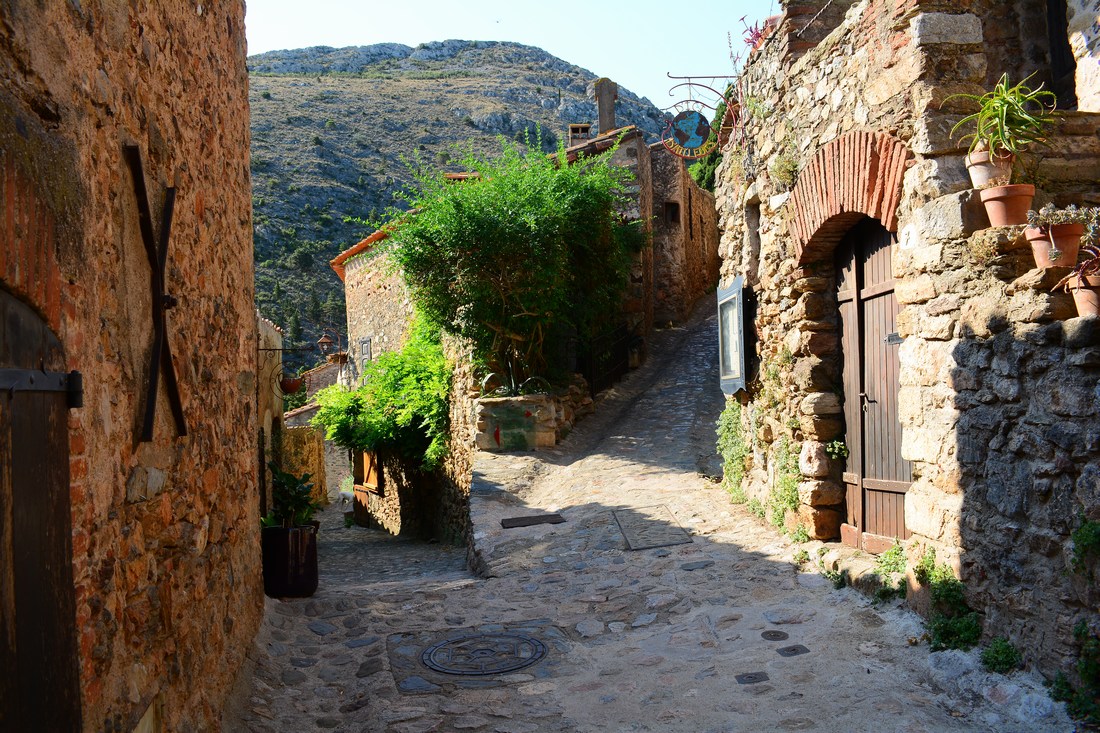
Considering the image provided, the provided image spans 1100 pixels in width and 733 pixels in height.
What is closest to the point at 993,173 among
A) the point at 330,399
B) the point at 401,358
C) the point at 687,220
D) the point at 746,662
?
the point at 746,662

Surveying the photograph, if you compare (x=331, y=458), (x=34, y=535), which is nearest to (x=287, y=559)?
(x=34, y=535)

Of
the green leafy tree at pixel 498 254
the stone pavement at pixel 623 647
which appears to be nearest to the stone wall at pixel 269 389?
the green leafy tree at pixel 498 254

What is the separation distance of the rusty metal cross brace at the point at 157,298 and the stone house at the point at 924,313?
11.3 feet

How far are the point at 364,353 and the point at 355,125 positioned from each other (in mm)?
32743

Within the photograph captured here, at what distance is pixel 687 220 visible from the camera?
1802 cm

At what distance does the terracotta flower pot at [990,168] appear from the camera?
399 centimetres

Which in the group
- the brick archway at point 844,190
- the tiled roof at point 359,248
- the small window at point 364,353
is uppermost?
the tiled roof at point 359,248

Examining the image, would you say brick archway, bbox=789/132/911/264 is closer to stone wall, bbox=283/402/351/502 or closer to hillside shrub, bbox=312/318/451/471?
hillside shrub, bbox=312/318/451/471

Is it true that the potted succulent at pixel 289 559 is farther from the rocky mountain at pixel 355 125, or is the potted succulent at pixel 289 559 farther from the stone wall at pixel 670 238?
the rocky mountain at pixel 355 125

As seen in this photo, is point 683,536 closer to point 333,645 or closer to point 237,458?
point 333,645

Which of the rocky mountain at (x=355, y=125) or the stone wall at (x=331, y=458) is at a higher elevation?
the rocky mountain at (x=355, y=125)

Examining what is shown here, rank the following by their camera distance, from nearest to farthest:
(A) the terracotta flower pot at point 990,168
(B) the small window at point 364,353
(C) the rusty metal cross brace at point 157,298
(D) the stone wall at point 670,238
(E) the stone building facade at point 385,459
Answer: (C) the rusty metal cross brace at point 157,298, (A) the terracotta flower pot at point 990,168, (E) the stone building facade at point 385,459, (D) the stone wall at point 670,238, (B) the small window at point 364,353

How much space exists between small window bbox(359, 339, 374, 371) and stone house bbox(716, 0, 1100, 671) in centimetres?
1238

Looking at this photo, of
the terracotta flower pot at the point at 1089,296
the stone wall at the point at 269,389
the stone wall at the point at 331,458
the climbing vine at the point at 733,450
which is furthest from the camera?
the stone wall at the point at 331,458
